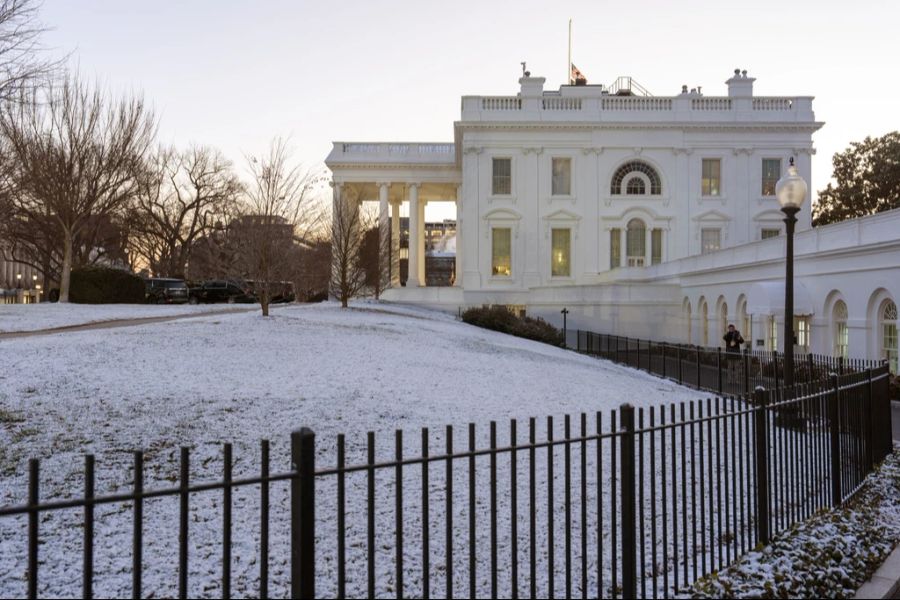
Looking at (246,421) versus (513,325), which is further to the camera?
(513,325)

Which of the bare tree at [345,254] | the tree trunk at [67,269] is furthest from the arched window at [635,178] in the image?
the tree trunk at [67,269]

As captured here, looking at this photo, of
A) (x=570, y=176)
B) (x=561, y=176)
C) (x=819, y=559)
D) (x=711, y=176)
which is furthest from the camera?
(x=711, y=176)

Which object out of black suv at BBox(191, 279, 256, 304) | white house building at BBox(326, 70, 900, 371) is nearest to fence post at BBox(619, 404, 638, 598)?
black suv at BBox(191, 279, 256, 304)

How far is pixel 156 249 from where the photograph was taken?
5931 cm

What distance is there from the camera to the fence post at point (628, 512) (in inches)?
177

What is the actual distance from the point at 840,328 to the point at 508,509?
804 inches

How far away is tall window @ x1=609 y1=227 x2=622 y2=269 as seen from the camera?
157 feet

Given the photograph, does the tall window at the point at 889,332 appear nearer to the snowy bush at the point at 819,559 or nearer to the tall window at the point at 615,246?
the snowy bush at the point at 819,559

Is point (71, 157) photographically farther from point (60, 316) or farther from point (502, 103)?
point (502, 103)

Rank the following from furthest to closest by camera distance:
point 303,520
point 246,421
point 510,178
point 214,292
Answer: point 510,178, point 214,292, point 246,421, point 303,520

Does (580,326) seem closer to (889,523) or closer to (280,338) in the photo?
(280,338)

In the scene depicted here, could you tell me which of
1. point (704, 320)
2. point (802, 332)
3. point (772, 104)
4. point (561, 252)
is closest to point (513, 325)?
point (802, 332)

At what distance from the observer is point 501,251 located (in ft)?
158

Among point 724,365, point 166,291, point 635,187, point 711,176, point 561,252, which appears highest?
point 711,176
